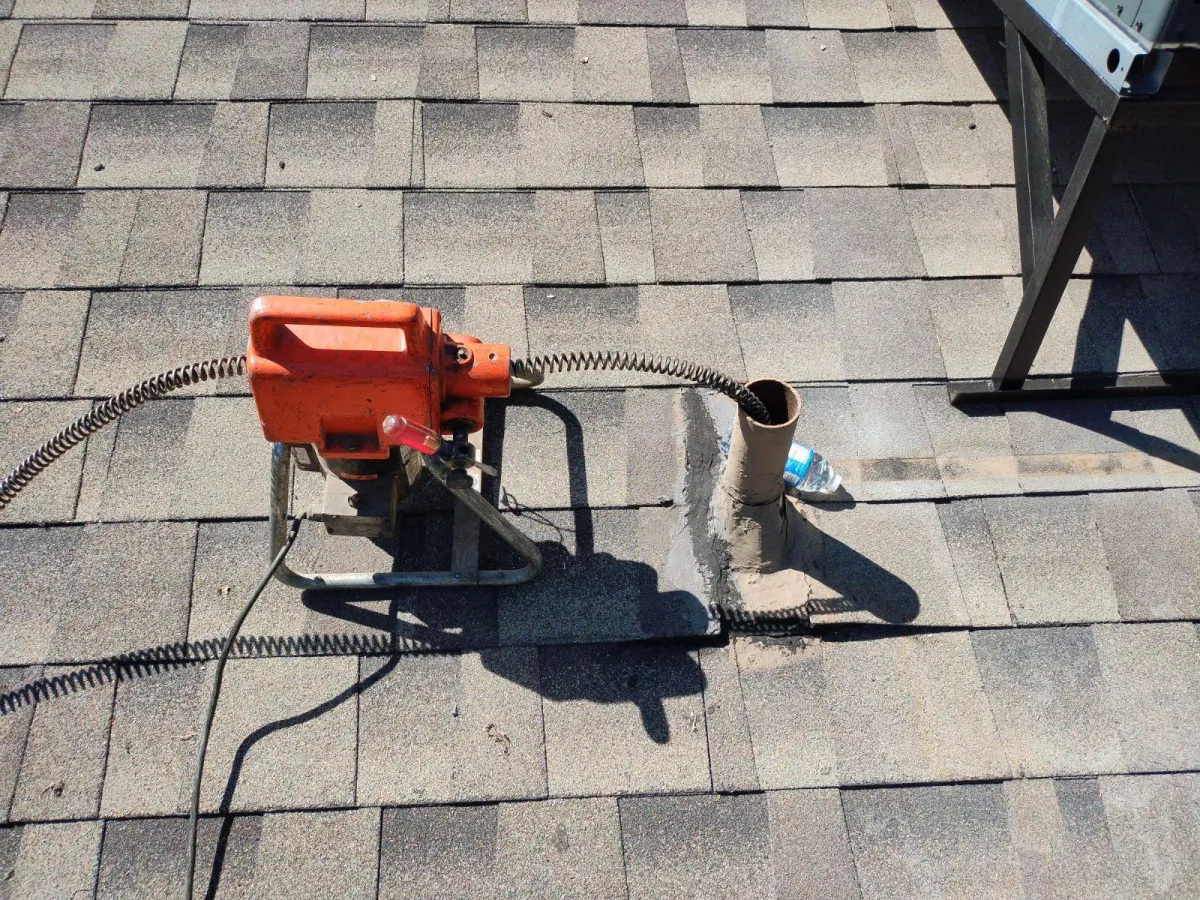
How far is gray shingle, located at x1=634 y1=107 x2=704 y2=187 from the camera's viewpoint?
3.04m

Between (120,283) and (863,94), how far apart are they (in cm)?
259

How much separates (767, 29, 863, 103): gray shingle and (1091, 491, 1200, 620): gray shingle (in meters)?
1.69

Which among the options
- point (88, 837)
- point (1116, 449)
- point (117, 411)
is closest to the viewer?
point (88, 837)

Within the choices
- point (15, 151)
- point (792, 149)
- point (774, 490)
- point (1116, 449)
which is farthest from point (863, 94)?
point (15, 151)

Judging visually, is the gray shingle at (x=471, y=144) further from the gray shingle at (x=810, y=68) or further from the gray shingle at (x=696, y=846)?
the gray shingle at (x=696, y=846)

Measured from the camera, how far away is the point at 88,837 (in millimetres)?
1956

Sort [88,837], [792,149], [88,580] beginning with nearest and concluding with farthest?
[88,837] < [88,580] < [792,149]

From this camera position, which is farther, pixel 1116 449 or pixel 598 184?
pixel 598 184

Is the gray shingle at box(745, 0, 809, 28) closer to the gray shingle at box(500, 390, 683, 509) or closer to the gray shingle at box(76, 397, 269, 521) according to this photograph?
the gray shingle at box(500, 390, 683, 509)

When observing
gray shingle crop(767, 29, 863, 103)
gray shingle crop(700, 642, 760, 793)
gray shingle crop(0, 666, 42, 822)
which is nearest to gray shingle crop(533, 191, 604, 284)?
gray shingle crop(767, 29, 863, 103)

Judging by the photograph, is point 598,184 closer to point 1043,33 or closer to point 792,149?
point 792,149

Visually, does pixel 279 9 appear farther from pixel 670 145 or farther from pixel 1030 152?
pixel 1030 152

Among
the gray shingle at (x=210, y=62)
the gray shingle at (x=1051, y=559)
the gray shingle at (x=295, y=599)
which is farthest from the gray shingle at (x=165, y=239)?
the gray shingle at (x=1051, y=559)

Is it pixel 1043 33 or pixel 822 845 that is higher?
pixel 1043 33
